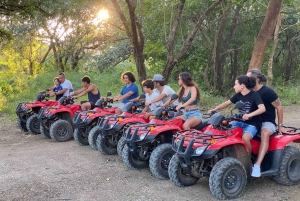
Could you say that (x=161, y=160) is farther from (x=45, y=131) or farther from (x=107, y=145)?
(x=45, y=131)

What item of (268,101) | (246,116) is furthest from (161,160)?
(268,101)

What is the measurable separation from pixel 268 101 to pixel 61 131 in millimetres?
5305

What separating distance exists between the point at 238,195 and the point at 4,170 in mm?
4058

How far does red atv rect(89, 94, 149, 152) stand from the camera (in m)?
6.76

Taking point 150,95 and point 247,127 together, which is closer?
point 247,127

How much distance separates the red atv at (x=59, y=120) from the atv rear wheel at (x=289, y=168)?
5.30 metres

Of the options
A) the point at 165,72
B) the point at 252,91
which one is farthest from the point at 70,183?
the point at 165,72

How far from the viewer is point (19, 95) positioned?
17.9 metres

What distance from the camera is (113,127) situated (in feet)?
22.1

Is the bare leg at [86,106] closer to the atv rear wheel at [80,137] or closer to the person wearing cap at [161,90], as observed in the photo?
the atv rear wheel at [80,137]

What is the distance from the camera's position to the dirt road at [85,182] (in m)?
5.06

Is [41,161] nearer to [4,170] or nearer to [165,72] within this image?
[4,170]

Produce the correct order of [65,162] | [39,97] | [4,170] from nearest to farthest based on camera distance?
[4,170] → [65,162] → [39,97]

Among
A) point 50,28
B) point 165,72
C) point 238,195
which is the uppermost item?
point 50,28
